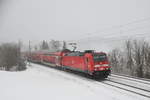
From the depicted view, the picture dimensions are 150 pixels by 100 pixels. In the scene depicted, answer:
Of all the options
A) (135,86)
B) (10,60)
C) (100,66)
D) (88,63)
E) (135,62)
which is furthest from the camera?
(10,60)

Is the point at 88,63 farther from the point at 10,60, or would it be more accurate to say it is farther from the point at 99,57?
the point at 10,60

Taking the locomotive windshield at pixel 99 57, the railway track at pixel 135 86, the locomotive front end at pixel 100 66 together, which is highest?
the locomotive windshield at pixel 99 57

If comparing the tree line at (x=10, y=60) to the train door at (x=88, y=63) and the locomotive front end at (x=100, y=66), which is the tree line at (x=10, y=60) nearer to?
the train door at (x=88, y=63)

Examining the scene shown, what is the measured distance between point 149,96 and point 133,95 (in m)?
1.03

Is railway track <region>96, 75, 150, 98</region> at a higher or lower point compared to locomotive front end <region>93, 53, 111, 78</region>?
lower

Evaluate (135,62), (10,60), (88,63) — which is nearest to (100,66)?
(88,63)

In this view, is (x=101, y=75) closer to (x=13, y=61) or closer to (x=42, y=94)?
(x=42, y=94)

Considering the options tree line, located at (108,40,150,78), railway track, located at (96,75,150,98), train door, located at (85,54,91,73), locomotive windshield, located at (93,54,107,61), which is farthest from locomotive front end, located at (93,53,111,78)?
tree line, located at (108,40,150,78)

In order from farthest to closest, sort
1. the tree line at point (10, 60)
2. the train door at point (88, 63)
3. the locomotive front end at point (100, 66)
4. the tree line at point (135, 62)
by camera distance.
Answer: the tree line at point (10, 60), the tree line at point (135, 62), the train door at point (88, 63), the locomotive front end at point (100, 66)

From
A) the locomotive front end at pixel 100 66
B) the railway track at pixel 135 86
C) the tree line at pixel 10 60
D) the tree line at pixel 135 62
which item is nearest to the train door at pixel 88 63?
the locomotive front end at pixel 100 66

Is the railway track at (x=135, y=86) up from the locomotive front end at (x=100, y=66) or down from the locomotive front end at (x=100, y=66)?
down

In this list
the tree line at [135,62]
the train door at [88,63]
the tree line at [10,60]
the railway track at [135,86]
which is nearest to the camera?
the railway track at [135,86]

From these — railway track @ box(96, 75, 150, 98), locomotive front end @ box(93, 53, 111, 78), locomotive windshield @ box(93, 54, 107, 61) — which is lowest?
railway track @ box(96, 75, 150, 98)

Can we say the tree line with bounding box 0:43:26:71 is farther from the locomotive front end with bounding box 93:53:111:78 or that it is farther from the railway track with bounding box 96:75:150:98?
the railway track with bounding box 96:75:150:98
